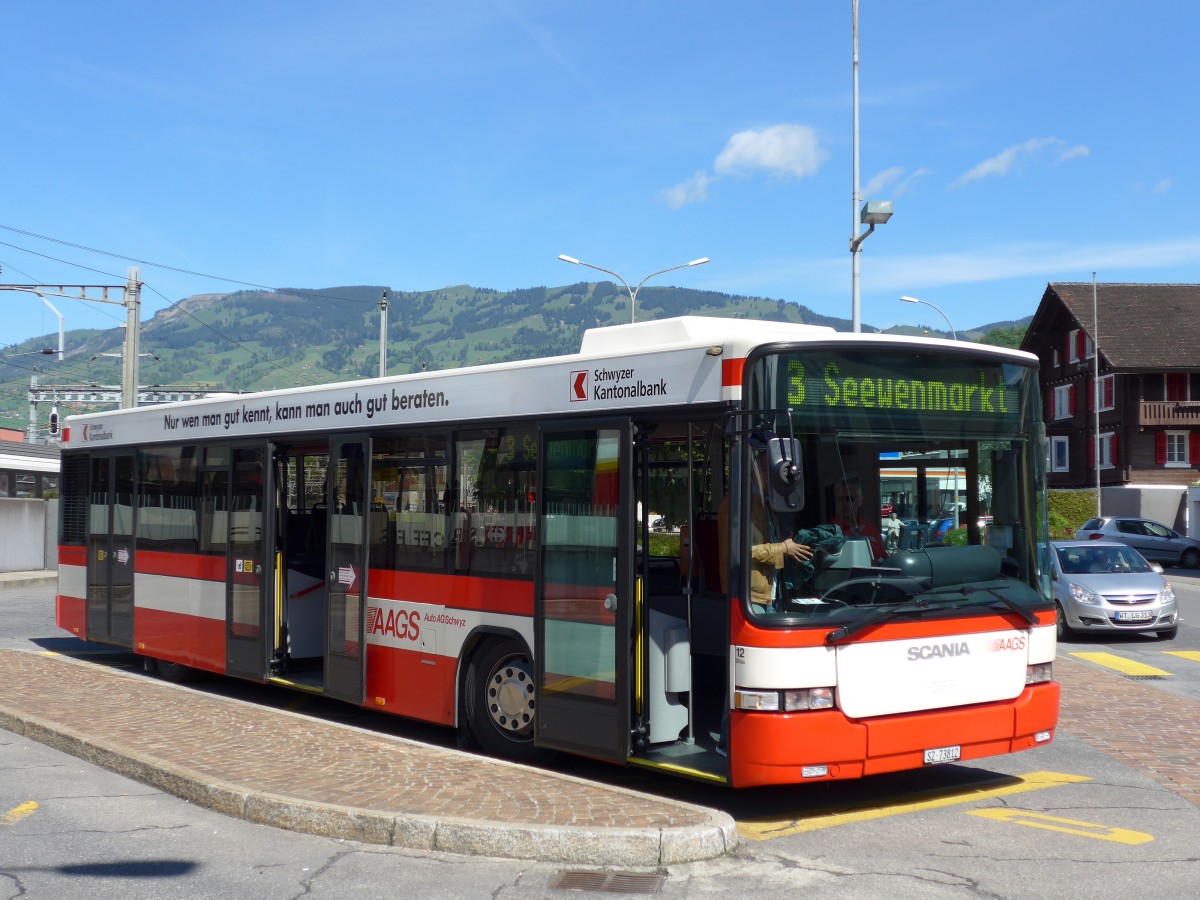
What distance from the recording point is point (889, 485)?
7.54m

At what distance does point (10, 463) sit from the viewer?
133 ft

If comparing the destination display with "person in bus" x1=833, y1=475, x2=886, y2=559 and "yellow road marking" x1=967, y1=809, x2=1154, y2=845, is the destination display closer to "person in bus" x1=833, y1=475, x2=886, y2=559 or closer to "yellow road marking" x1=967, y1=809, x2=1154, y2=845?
"person in bus" x1=833, y1=475, x2=886, y2=559

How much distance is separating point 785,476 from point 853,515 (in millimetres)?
791

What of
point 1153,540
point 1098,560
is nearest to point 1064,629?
point 1098,560

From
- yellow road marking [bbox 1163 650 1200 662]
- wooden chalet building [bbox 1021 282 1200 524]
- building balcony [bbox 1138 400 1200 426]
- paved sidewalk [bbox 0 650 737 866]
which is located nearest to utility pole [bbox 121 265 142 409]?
paved sidewalk [bbox 0 650 737 866]

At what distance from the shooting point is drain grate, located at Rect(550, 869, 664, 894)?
599 centimetres

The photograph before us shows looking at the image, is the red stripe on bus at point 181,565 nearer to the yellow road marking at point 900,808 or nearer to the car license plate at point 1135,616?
the yellow road marking at point 900,808

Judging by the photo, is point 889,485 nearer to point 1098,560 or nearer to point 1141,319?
point 1098,560

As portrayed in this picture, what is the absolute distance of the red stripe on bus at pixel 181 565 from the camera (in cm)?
1219

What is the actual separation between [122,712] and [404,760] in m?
3.34

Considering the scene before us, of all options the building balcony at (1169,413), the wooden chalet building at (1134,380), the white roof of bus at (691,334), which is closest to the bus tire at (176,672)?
the white roof of bus at (691,334)

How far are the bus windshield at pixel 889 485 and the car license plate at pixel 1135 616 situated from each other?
11.4 m

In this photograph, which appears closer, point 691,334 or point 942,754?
point 942,754

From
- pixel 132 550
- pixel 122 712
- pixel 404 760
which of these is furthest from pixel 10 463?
pixel 404 760
